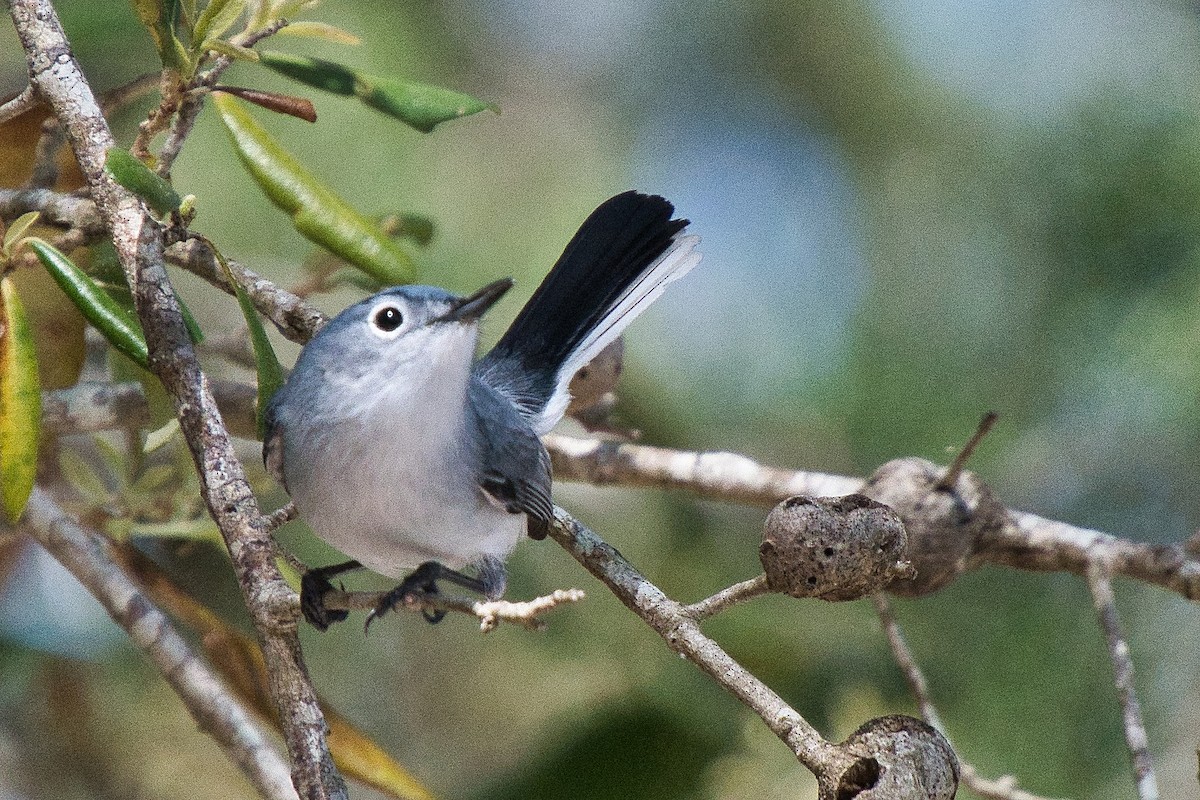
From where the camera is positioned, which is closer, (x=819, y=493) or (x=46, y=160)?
(x=46, y=160)

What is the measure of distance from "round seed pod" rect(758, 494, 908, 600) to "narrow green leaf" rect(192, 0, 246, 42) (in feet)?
3.47

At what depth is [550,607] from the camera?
1143 millimetres

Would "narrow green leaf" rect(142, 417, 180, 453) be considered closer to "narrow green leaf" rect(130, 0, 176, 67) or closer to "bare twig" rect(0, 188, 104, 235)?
"bare twig" rect(0, 188, 104, 235)

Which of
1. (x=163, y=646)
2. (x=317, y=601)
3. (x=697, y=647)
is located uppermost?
(x=697, y=647)

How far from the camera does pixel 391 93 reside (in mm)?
1873

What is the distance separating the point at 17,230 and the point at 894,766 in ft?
4.22

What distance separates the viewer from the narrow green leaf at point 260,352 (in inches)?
60.6

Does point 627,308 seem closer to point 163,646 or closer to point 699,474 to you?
point 699,474

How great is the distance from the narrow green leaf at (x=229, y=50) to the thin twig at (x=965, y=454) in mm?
1203

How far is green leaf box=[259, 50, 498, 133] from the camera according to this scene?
1.85 meters

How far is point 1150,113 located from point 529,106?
1.63 metres

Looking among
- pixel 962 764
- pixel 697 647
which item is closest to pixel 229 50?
pixel 697 647

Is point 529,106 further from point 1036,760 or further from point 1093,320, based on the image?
point 1036,760

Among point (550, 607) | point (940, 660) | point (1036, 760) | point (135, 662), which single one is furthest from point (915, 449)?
point (135, 662)
